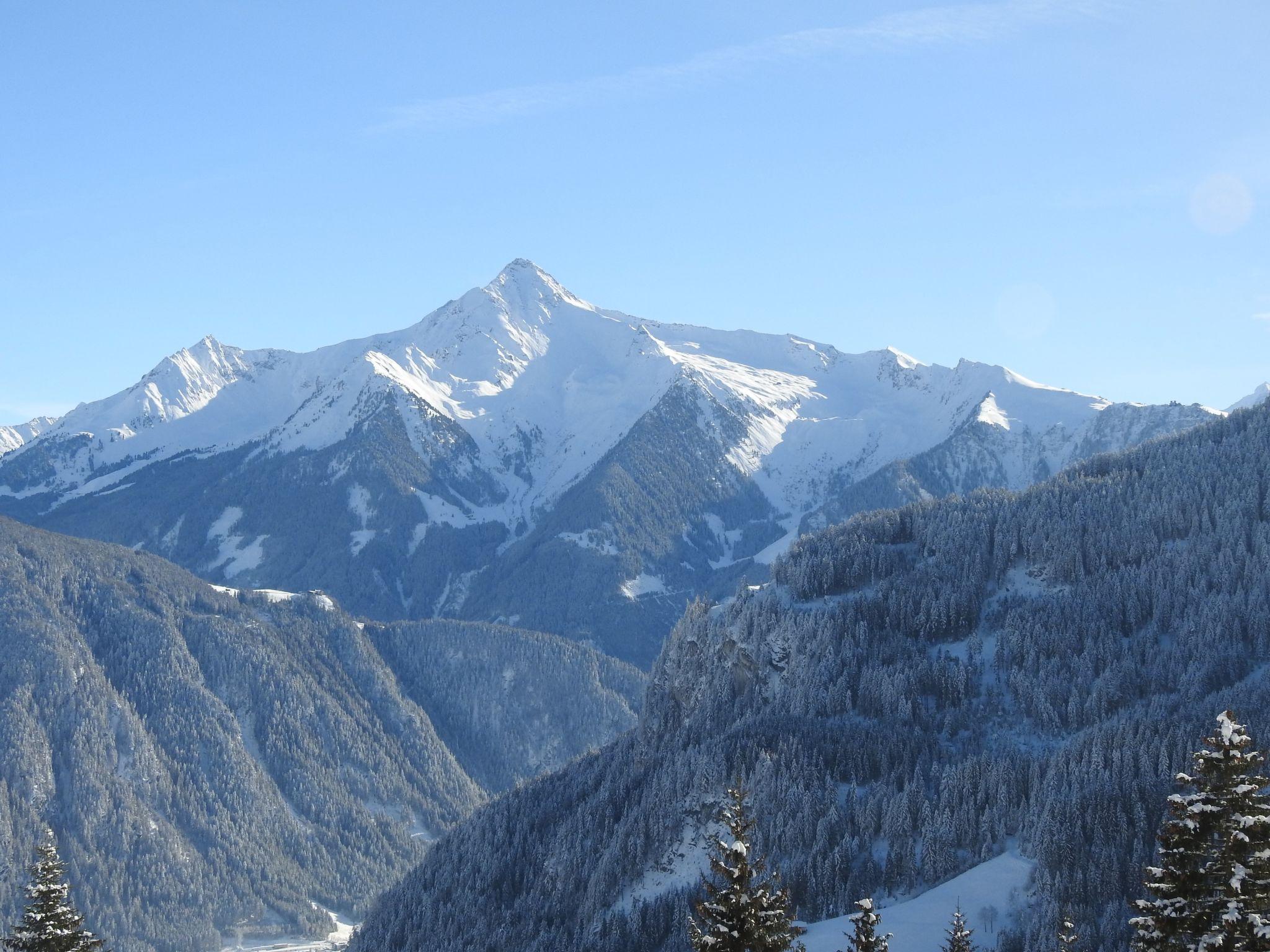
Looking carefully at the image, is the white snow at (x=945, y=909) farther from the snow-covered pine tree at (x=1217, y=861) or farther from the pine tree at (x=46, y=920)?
the snow-covered pine tree at (x=1217, y=861)

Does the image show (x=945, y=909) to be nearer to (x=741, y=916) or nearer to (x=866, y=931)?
(x=866, y=931)

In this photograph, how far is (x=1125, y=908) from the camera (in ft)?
529

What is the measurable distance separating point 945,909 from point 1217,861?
125 meters

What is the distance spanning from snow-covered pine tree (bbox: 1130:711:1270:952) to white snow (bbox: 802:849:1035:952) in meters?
110

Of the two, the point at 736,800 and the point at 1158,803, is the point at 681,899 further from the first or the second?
the point at 736,800

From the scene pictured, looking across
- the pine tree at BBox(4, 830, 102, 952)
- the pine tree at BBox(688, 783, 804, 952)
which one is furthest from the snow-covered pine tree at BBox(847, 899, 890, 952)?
the pine tree at BBox(4, 830, 102, 952)

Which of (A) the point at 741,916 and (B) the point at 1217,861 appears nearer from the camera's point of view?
(B) the point at 1217,861

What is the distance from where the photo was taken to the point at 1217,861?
50.2 meters

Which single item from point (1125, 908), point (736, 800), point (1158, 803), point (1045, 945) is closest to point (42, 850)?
point (736, 800)

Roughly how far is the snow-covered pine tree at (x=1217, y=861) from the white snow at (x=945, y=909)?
10958 centimetres

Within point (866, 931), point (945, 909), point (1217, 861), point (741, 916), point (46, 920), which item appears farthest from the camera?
point (945, 909)

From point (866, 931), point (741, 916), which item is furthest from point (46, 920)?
point (866, 931)

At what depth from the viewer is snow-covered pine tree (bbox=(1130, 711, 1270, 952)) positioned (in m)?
48.7

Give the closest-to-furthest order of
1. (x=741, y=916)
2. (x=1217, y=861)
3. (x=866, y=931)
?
(x=1217, y=861)
(x=741, y=916)
(x=866, y=931)
